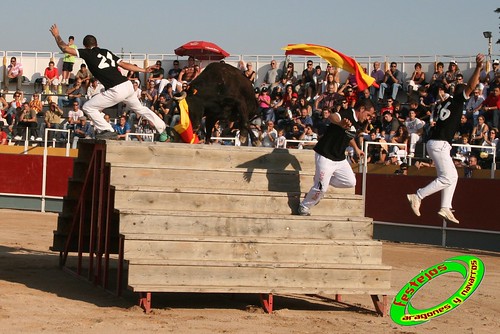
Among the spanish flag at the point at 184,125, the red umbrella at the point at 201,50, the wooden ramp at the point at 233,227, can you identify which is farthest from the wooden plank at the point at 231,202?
the red umbrella at the point at 201,50

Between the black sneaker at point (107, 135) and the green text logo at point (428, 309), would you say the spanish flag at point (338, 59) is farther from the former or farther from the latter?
the green text logo at point (428, 309)

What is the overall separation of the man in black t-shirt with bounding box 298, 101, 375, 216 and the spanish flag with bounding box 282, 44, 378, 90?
195cm

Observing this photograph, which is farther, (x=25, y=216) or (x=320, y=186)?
(x=25, y=216)

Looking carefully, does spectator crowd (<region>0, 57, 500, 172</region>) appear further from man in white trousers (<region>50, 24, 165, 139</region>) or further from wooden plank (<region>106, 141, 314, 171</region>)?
wooden plank (<region>106, 141, 314, 171</region>)

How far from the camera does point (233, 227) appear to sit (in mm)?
10547

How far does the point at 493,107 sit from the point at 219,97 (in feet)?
24.9

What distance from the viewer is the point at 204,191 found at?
428 inches

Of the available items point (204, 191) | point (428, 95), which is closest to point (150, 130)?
point (428, 95)

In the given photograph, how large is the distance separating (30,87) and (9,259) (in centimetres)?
1669

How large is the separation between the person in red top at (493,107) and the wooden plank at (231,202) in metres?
9.65

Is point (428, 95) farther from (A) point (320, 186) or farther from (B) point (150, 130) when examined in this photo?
(A) point (320, 186)

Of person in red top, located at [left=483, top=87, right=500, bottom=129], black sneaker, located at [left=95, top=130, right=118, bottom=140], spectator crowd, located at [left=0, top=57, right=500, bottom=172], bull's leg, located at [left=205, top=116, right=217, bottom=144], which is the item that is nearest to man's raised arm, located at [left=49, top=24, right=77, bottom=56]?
black sneaker, located at [left=95, top=130, right=118, bottom=140]

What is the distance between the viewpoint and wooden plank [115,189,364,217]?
10.6 m

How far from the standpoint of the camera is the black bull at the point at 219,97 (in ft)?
48.0
